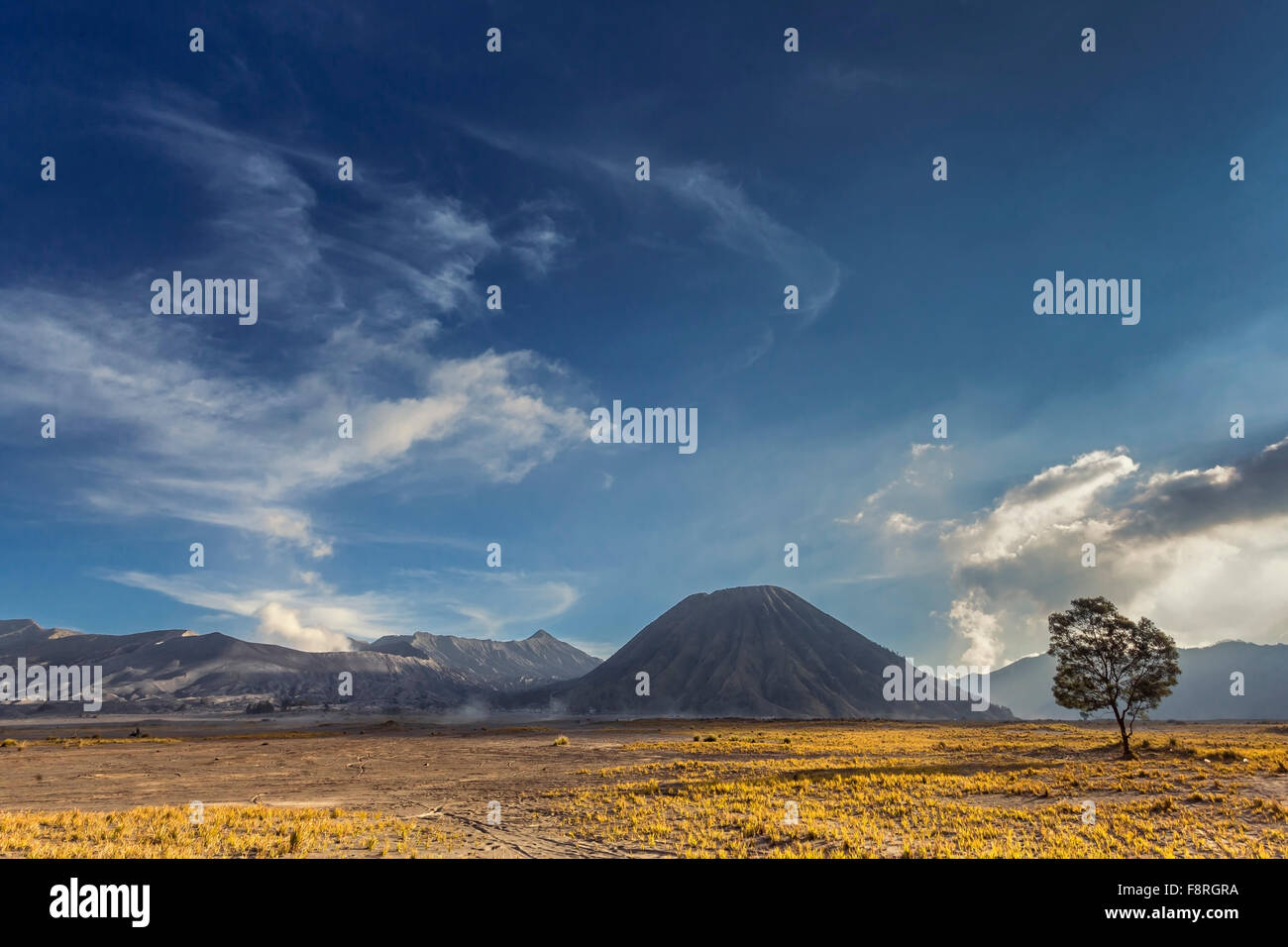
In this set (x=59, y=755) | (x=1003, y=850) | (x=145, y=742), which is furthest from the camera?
(x=145, y=742)

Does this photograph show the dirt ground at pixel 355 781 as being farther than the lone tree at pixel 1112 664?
No

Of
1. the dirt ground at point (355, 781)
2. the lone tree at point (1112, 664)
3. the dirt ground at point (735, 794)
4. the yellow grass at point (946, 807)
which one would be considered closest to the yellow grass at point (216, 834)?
the dirt ground at point (735, 794)

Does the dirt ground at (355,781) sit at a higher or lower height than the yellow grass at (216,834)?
lower

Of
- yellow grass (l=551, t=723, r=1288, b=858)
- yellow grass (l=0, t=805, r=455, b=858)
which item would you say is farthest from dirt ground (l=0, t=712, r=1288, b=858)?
yellow grass (l=0, t=805, r=455, b=858)

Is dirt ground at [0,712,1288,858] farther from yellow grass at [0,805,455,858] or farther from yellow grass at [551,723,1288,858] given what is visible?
yellow grass at [0,805,455,858]

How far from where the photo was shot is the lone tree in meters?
47.1

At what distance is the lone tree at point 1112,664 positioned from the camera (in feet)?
155

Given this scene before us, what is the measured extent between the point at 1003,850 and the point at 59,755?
75714 millimetres

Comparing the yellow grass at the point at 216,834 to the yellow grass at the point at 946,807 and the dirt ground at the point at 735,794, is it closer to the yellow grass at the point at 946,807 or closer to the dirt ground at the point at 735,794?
the dirt ground at the point at 735,794

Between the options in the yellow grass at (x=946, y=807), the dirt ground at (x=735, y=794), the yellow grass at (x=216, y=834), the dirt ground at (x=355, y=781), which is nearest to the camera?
the yellow grass at (x=946, y=807)

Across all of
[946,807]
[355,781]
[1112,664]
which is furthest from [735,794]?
[1112,664]
